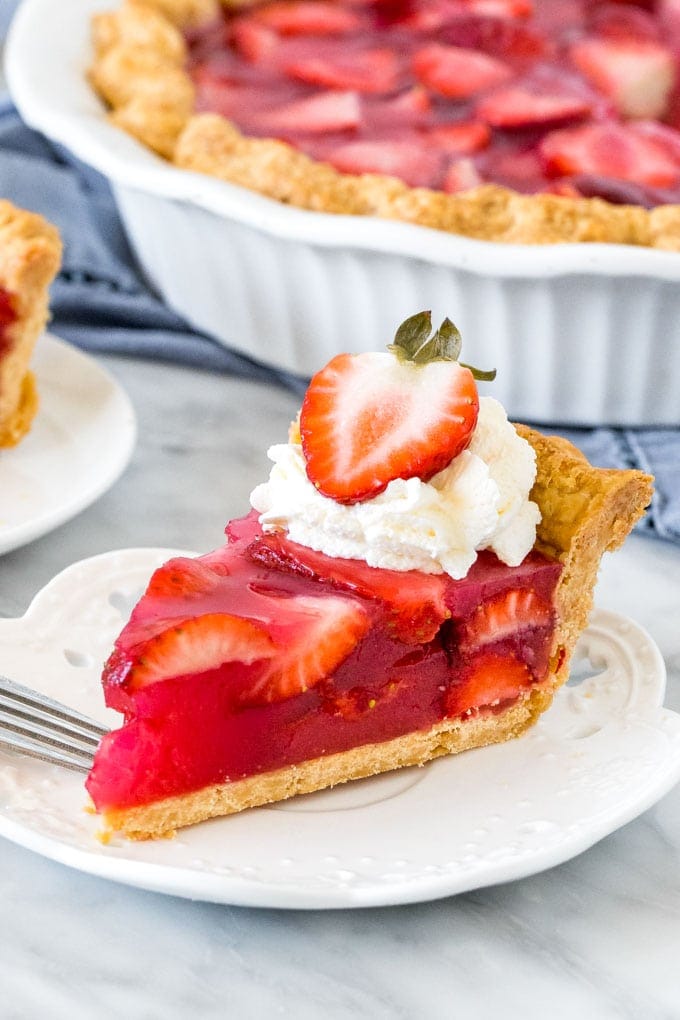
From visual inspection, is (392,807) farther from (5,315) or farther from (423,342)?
(5,315)

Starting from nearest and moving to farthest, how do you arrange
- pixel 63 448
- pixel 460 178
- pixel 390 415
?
pixel 390 415, pixel 63 448, pixel 460 178

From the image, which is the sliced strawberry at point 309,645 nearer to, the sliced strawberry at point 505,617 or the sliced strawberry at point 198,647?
the sliced strawberry at point 198,647

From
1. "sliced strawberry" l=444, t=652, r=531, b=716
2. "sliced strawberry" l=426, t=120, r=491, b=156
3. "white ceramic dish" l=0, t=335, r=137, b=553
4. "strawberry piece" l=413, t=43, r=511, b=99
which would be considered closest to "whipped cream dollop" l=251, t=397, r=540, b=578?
"sliced strawberry" l=444, t=652, r=531, b=716

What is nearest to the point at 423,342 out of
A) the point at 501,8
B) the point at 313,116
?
the point at 313,116

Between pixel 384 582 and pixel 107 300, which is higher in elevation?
pixel 384 582

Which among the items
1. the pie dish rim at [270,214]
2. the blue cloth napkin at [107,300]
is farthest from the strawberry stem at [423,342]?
the blue cloth napkin at [107,300]

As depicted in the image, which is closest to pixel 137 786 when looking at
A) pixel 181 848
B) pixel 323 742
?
pixel 181 848
